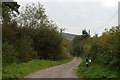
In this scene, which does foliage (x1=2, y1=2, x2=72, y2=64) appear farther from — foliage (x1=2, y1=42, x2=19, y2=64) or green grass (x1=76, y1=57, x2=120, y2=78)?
green grass (x1=76, y1=57, x2=120, y2=78)

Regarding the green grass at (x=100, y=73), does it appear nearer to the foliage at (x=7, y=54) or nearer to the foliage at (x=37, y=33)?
the foliage at (x=7, y=54)

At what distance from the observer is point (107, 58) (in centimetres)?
1942

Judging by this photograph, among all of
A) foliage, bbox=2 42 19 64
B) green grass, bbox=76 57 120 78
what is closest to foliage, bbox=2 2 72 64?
foliage, bbox=2 42 19 64

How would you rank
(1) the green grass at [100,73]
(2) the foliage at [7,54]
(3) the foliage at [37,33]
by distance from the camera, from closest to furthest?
(1) the green grass at [100,73] < (2) the foliage at [7,54] < (3) the foliage at [37,33]

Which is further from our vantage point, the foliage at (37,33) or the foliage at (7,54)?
the foliage at (37,33)

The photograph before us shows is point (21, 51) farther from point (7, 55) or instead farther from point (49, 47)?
point (49, 47)

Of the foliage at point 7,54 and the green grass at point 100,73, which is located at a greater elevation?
the foliage at point 7,54

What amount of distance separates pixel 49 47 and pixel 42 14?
9.04m

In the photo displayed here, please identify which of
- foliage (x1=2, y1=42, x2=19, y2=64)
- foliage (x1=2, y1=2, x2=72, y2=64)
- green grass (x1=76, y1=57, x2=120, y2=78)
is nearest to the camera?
green grass (x1=76, y1=57, x2=120, y2=78)

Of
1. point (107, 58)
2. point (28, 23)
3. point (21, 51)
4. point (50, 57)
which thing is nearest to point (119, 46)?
point (107, 58)

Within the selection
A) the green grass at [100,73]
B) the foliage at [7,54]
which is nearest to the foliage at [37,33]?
the foliage at [7,54]

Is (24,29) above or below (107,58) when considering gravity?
above

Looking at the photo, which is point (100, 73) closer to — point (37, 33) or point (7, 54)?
point (7, 54)

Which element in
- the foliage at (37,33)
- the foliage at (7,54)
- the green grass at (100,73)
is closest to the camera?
the green grass at (100,73)
